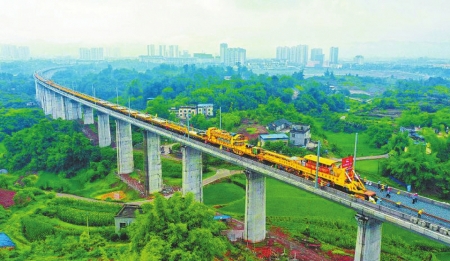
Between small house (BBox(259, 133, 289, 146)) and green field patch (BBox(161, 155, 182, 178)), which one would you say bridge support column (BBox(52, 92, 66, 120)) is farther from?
small house (BBox(259, 133, 289, 146))

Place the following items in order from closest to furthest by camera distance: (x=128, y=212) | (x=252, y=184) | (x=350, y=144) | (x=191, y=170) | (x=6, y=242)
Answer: (x=6, y=242)
(x=252, y=184)
(x=128, y=212)
(x=191, y=170)
(x=350, y=144)

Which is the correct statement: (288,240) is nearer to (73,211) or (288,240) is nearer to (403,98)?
(73,211)

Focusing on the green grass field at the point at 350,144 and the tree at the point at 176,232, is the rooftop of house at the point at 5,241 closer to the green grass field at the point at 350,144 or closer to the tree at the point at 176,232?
the tree at the point at 176,232

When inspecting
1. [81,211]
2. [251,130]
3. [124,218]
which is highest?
[251,130]

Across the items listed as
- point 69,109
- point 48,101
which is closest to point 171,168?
point 69,109

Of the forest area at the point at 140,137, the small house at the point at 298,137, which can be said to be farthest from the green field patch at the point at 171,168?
the small house at the point at 298,137

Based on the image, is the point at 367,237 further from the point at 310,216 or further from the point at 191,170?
the point at 191,170

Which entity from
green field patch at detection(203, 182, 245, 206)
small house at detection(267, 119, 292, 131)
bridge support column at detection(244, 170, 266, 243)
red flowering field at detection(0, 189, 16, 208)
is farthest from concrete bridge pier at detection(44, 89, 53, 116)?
bridge support column at detection(244, 170, 266, 243)
